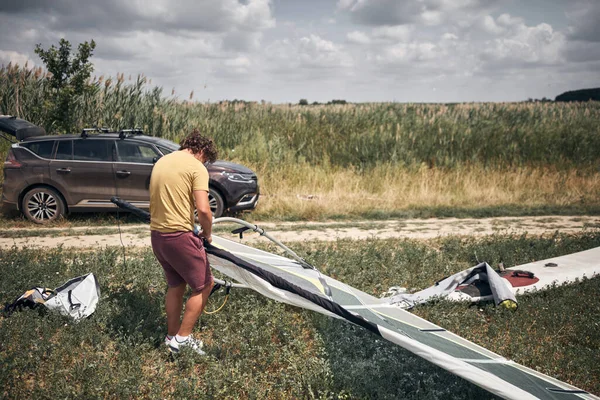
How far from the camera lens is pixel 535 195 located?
13195 mm

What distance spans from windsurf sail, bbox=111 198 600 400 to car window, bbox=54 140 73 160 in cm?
662

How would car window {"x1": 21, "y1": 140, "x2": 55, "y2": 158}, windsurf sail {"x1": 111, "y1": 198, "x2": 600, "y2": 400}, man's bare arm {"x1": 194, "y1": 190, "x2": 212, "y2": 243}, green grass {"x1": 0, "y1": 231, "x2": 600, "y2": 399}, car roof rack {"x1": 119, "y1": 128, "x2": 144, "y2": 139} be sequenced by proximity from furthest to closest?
car roof rack {"x1": 119, "y1": 128, "x2": 144, "y2": 139}, car window {"x1": 21, "y1": 140, "x2": 55, "y2": 158}, green grass {"x1": 0, "y1": 231, "x2": 600, "y2": 399}, man's bare arm {"x1": 194, "y1": 190, "x2": 212, "y2": 243}, windsurf sail {"x1": 111, "y1": 198, "x2": 600, "y2": 400}

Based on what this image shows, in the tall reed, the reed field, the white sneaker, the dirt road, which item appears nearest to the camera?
the white sneaker

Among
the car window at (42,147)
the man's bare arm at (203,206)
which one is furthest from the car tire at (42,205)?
the man's bare arm at (203,206)

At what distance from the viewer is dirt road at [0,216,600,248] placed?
875cm

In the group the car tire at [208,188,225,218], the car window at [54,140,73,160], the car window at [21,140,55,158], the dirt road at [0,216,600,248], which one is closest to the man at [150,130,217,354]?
the dirt road at [0,216,600,248]

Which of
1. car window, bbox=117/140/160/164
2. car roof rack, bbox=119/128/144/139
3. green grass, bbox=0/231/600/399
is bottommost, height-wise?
green grass, bbox=0/231/600/399

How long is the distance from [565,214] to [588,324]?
716cm

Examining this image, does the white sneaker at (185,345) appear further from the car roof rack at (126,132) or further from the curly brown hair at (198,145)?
the car roof rack at (126,132)

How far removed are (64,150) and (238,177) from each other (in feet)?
12.6

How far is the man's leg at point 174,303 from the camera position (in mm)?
4344

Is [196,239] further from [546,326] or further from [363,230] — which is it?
[363,230]

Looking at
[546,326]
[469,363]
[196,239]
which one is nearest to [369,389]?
[469,363]

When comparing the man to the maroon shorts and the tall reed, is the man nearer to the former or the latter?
the maroon shorts
